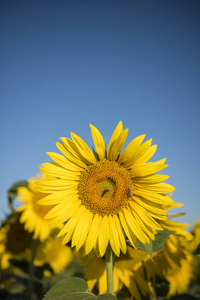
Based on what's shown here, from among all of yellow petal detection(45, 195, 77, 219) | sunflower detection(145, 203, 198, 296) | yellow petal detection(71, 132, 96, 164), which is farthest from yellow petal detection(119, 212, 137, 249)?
sunflower detection(145, 203, 198, 296)

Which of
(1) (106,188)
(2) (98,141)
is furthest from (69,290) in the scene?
(2) (98,141)

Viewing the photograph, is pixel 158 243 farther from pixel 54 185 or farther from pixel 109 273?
pixel 54 185

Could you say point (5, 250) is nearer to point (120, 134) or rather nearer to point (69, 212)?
point (69, 212)

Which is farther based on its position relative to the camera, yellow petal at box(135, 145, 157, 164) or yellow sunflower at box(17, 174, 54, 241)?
yellow sunflower at box(17, 174, 54, 241)

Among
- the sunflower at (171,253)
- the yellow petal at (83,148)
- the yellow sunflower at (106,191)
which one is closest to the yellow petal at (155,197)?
the yellow sunflower at (106,191)

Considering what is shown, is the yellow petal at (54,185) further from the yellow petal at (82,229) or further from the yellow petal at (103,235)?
the yellow petal at (103,235)

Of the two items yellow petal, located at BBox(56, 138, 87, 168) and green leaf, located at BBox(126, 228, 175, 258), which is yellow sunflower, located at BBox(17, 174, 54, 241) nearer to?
yellow petal, located at BBox(56, 138, 87, 168)
